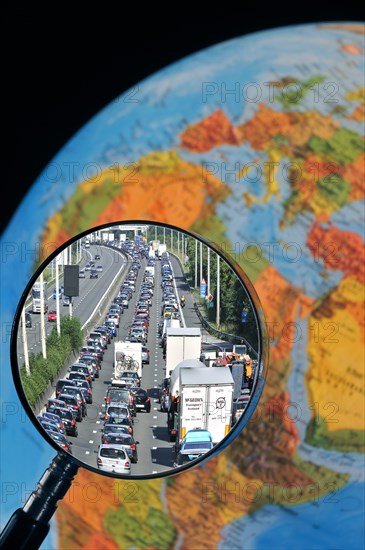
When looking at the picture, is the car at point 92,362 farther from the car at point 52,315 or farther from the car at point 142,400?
the car at point 52,315

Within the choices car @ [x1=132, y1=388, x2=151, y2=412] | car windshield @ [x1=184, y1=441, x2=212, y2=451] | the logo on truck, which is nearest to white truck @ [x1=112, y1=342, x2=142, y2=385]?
car @ [x1=132, y1=388, x2=151, y2=412]

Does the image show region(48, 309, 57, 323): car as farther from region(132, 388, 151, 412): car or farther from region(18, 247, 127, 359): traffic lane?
region(132, 388, 151, 412): car

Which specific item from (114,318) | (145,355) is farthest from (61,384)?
(145,355)

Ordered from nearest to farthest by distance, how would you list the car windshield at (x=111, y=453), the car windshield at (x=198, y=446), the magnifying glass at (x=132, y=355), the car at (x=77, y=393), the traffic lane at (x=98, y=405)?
1. the magnifying glass at (x=132, y=355)
2. the car windshield at (x=111, y=453)
3. the car windshield at (x=198, y=446)
4. the traffic lane at (x=98, y=405)
5. the car at (x=77, y=393)

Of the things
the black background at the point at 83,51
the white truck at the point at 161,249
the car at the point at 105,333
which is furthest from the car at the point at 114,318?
the black background at the point at 83,51

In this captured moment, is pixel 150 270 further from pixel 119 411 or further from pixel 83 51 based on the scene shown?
pixel 83 51

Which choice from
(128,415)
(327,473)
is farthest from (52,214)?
(128,415)
